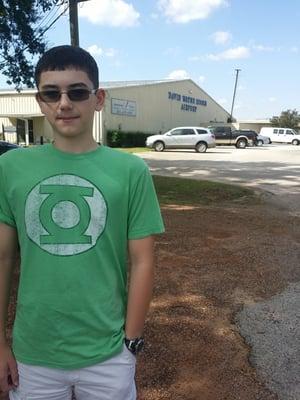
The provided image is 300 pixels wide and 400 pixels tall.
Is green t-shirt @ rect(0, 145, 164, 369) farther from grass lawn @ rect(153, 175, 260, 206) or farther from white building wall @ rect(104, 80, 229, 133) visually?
white building wall @ rect(104, 80, 229, 133)

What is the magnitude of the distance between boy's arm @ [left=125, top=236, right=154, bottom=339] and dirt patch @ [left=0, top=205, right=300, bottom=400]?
4.67 feet

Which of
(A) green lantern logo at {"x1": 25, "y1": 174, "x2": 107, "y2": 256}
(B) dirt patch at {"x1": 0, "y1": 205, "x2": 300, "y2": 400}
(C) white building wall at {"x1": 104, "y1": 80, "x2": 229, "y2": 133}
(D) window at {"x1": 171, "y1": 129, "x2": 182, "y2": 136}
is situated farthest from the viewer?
(C) white building wall at {"x1": 104, "y1": 80, "x2": 229, "y2": 133}

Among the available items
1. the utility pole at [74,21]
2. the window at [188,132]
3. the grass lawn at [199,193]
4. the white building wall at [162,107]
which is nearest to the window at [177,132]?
the window at [188,132]

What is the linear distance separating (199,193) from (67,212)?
33.8 feet

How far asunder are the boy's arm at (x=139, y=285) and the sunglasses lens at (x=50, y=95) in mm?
578

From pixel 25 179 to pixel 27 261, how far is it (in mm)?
294

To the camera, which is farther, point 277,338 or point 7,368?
point 277,338

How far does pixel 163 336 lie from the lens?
3678 millimetres

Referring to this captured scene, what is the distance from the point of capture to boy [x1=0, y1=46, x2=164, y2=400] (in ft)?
5.37

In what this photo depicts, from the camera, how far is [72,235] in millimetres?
1637

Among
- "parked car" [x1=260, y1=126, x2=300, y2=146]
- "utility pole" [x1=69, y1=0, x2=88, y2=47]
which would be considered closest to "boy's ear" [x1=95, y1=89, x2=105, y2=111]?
"utility pole" [x1=69, y1=0, x2=88, y2=47]

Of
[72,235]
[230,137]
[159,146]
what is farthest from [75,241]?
[230,137]

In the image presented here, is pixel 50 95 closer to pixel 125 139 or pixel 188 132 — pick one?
pixel 188 132

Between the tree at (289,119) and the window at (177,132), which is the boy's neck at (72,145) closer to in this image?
the window at (177,132)
